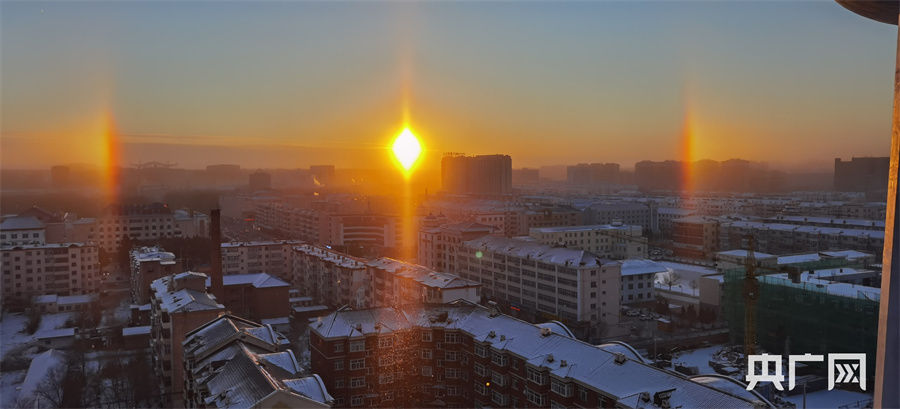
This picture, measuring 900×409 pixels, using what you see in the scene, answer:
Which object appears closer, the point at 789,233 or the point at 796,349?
the point at 796,349

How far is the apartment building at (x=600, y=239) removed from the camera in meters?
13.0

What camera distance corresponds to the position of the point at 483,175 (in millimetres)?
27766

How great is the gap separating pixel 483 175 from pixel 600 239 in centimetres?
1431

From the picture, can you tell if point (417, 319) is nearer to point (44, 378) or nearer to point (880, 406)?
point (44, 378)

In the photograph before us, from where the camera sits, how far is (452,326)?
4.91m

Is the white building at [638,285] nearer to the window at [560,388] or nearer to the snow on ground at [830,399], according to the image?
the snow on ground at [830,399]

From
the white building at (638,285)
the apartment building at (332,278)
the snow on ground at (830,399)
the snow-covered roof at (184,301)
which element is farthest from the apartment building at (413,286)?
the snow on ground at (830,399)

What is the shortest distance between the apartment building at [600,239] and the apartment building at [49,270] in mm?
A: 8076

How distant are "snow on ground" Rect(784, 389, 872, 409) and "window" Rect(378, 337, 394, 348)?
10.8 feet

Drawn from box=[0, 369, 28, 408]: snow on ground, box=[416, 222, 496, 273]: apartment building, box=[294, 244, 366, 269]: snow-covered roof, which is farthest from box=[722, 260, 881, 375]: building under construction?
box=[0, 369, 28, 408]: snow on ground

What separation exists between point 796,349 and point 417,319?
3.82 metres

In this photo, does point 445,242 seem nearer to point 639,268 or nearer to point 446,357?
point 639,268

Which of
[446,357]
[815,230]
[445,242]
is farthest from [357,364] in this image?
[815,230]

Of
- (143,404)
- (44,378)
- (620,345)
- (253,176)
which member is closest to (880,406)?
(620,345)
